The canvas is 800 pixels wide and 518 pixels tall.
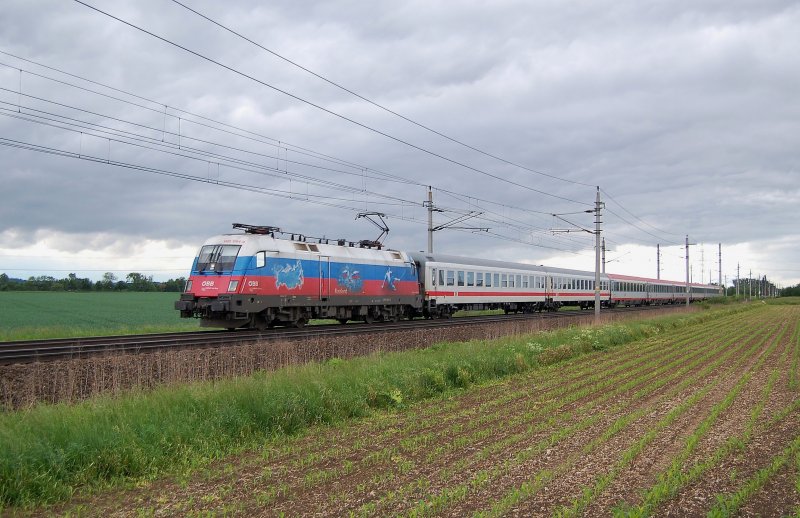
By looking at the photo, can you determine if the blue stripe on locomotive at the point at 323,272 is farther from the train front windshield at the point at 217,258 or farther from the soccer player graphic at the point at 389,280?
the train front windshield at the point at 217,258

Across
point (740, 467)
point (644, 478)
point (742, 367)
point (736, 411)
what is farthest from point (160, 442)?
point (742, 367)

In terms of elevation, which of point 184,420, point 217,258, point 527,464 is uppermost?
point 217,258

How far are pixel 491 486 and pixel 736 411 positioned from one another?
614 centimetres

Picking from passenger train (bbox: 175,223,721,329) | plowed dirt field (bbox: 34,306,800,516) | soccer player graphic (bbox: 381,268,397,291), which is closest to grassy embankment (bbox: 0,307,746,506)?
plowed dirt field (bbox: 34,306,800,516)

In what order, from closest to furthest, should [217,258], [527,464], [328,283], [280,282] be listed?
1. [527,464]
2. [217,258]
3. [280,282]
4. [328,283]

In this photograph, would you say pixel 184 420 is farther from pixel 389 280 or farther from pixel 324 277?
pixel 389 280

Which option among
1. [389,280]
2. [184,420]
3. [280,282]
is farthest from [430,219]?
[184,420]

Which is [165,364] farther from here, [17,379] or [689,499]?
[689,499]

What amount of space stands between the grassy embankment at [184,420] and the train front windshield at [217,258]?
9487mm

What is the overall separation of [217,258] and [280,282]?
2.59 metres

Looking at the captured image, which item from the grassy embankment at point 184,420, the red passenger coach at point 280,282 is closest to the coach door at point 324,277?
the red passenger coach at point 280,282

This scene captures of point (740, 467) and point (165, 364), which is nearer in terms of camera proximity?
point (740, 467)

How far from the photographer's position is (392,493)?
6.23 m

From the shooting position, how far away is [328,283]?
26172 millimetres
